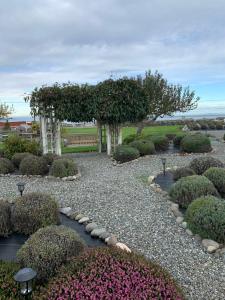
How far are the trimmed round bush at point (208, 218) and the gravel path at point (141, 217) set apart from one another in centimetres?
23

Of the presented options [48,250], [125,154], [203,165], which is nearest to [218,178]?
[203,165]

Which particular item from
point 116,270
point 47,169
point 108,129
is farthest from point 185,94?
point 116,270

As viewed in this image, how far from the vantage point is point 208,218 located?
524 cm

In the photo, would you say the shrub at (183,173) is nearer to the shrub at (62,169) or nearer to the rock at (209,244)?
the shrub at (62,169)

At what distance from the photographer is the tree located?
2102 centimetres

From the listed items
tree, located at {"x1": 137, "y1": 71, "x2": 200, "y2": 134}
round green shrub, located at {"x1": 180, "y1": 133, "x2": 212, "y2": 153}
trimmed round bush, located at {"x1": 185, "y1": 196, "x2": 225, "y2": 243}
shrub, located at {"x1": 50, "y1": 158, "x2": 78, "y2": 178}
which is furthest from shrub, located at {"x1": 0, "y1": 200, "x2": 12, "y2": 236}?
tree, located at {"x1": 137, "y1": 71, "x2": 200, "y2": 134}

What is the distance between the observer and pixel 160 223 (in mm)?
5895

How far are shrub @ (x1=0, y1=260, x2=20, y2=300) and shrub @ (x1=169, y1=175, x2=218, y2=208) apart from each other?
13.3ft

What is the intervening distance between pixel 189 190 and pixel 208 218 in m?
1.65

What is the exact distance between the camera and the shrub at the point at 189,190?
6.80 metres

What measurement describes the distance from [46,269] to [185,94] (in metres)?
20.0

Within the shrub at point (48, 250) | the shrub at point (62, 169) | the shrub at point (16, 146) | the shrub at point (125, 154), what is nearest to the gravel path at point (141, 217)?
the shrub at point (62, 169)

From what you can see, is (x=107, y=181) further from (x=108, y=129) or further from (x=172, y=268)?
(x=108, y=129)

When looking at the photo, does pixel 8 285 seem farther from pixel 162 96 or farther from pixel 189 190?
pixel 162 96
